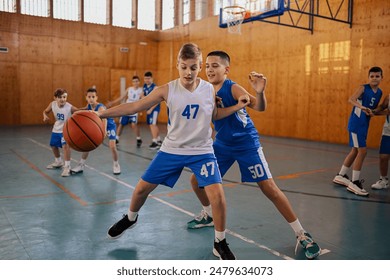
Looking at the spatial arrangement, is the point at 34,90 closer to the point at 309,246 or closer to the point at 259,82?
the point at 259,82

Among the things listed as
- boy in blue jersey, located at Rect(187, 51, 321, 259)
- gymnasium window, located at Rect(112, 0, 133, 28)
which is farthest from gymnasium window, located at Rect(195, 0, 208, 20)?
boy in blue jersey, located at Rect(187, 51, 321, 259)

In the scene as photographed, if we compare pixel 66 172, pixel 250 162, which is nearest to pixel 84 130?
pixel 250 162

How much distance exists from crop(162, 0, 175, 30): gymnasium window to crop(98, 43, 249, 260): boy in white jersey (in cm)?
1666

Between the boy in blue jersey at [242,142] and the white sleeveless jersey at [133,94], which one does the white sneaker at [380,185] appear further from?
the white sleeveless jersey at [133,94]

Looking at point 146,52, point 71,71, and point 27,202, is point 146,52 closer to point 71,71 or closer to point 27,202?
point 71,71

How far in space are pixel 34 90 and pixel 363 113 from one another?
569 inches

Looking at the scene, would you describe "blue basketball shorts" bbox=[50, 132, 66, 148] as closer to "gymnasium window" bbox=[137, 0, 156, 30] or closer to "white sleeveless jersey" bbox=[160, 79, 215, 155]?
"white sleeveless jersey" bbox=[160, 79, 215, 155]

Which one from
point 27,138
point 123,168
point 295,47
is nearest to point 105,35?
point 27,138

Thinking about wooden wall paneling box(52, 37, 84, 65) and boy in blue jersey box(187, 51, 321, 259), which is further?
wooden wall paneling box(52, 37, 84, 65)

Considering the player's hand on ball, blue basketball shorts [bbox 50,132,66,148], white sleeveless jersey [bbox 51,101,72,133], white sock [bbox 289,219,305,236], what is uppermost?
the player's hand on ball

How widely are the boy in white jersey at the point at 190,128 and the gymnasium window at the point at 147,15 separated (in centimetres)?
1660

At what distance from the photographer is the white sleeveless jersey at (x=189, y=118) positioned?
114 inches

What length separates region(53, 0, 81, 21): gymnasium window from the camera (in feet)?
53.7

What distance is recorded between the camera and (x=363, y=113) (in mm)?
5316
